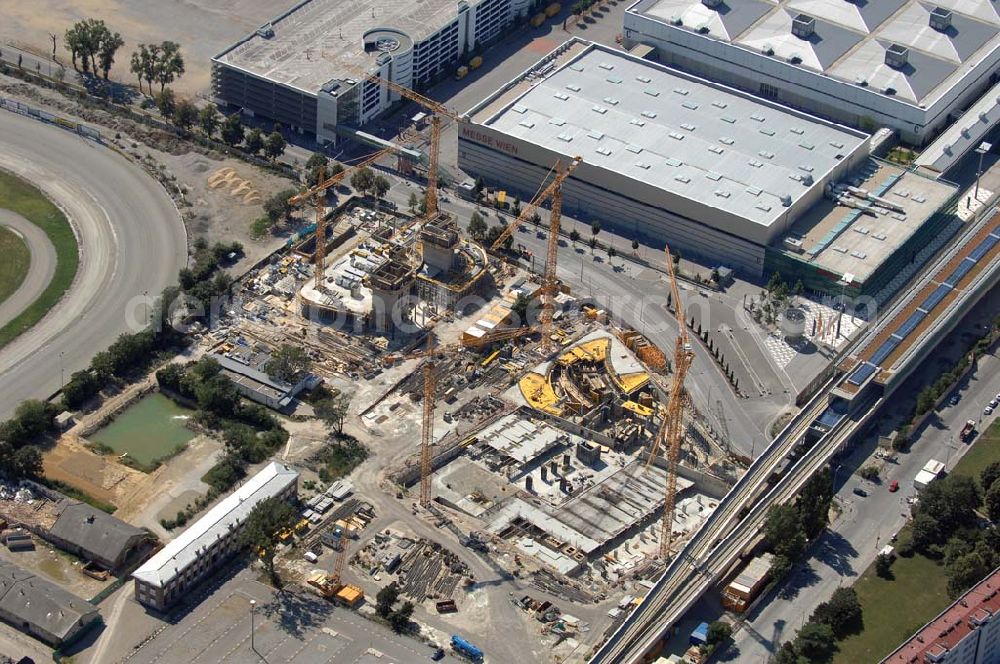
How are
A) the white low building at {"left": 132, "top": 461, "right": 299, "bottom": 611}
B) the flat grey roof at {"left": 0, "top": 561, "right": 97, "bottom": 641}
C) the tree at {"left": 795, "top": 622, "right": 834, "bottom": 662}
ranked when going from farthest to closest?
the white low building at {"left": 132, "top": 461, "right": 299, "bottom": 611}, the tree at {"left": 795, "top": 622, "right": 834, "bottom": 662}, the flat grey roof at {"left": 0, "top": 561, "right": 97, "bottom": 641}

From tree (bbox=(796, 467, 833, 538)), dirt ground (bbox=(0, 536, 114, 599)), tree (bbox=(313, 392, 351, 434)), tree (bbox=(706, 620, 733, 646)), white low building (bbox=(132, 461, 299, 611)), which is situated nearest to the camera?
tree (bbox=(706, 620, 733, 646))

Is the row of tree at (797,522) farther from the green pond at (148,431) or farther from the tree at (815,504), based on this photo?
the green pond at (148,431)

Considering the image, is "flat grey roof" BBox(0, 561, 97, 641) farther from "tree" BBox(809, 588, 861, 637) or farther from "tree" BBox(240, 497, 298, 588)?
"tree" BBox(809, 588, 861, 637)

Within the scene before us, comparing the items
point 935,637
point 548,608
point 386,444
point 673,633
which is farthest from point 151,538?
point 935,637

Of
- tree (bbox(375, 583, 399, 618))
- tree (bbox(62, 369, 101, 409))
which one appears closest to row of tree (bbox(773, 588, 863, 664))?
tree (bbox(375, 583, 399, 618))

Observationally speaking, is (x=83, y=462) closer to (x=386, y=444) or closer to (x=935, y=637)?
(x=386, y=444)

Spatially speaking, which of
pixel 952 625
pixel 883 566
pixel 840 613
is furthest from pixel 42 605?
pixel 952 625
